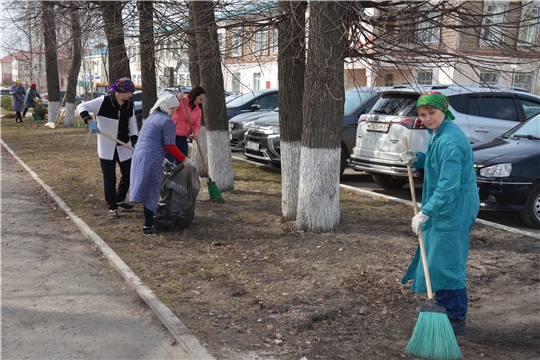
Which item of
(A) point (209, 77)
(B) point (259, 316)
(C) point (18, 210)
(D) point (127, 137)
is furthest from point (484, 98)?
(C) point (18, 210)

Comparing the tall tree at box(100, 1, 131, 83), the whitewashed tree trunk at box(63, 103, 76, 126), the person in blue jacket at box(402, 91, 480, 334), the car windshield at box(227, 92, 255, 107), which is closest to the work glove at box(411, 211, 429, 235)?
the person in blue jacket at box(402, 91, 480, 334)

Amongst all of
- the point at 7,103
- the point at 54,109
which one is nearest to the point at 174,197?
the point at 54,109

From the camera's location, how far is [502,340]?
4223 mm

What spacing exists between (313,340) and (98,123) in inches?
181

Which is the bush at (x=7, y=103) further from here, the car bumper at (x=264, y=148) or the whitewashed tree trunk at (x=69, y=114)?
the car bumper at (x=264, y=148)

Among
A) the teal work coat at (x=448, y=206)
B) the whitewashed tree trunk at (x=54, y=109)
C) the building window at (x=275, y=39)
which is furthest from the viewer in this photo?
the whitewashed tree trunk at (x=54, y=109)

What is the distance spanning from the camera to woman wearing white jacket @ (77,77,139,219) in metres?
7.33

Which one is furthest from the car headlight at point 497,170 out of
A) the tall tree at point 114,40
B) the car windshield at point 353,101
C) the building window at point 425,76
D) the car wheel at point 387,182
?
the tall tree at point 114,40

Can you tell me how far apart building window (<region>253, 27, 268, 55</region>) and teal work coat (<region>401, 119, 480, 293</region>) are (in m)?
3.24

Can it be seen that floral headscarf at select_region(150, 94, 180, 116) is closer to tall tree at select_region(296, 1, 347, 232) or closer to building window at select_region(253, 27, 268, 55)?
building window at select_region(253, 27, 268, 55)

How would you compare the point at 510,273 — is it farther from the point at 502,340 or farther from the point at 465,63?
the point at 465,63

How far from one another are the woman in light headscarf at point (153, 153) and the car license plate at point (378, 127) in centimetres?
381

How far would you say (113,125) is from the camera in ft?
24.6

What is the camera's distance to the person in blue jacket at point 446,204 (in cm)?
394
